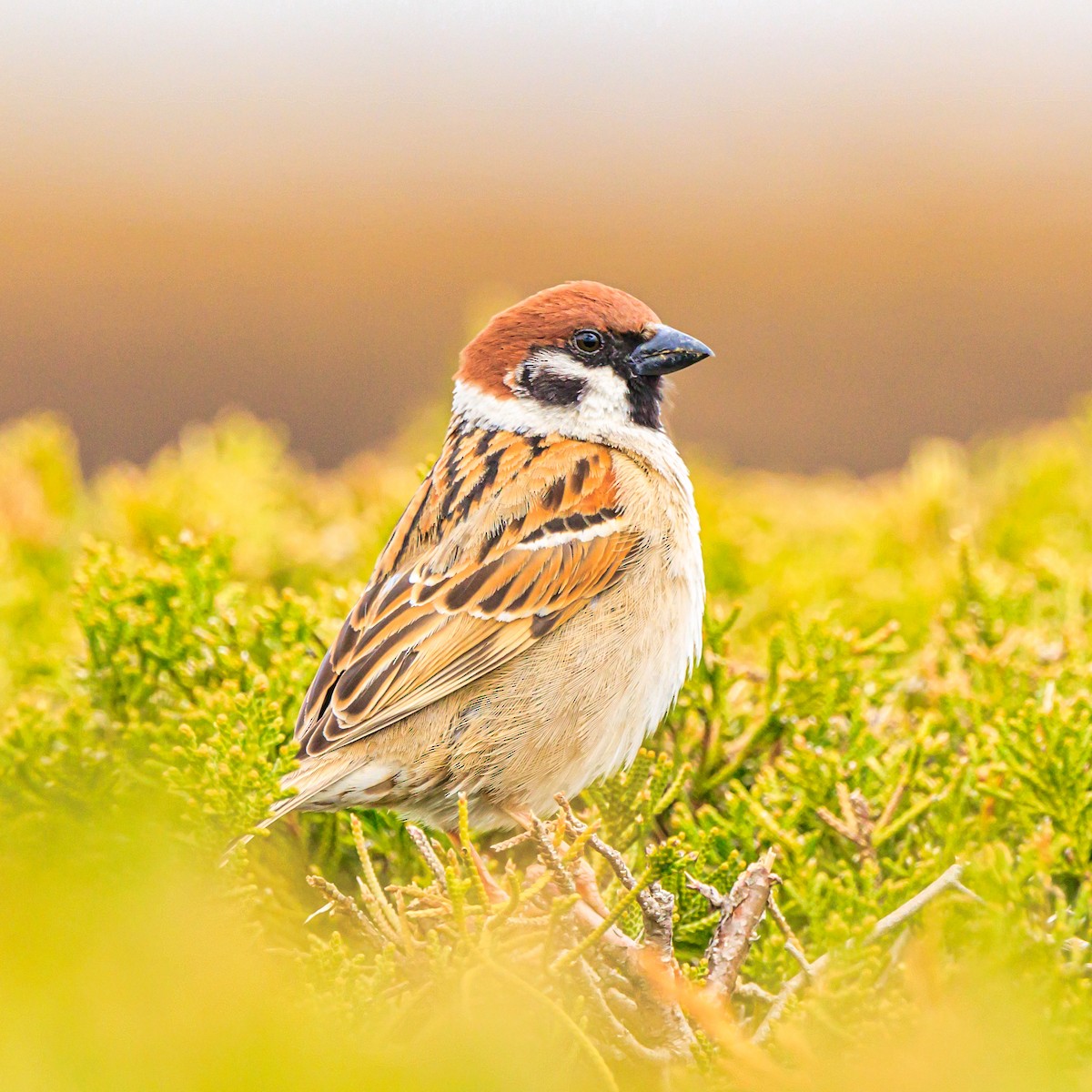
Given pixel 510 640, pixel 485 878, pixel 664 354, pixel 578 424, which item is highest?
pixel 664 354

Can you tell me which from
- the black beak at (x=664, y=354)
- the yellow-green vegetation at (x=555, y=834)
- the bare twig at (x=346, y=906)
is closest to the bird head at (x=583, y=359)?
the black beak at (x=664, y=354)

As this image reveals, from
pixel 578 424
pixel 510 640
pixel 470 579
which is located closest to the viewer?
pixel 510 640

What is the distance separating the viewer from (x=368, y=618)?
2.49 meters

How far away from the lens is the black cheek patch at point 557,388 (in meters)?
3.03

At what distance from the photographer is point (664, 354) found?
9.86 feet

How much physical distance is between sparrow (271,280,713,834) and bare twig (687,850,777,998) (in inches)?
25.5

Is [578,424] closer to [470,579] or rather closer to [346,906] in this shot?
[470,579]

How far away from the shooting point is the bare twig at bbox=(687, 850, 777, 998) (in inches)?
61.7

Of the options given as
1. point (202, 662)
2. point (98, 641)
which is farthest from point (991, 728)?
point (98, 641)

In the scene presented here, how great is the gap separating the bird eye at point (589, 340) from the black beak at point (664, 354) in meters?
0.08

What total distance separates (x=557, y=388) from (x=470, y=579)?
66 centimetres

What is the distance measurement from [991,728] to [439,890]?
103cm

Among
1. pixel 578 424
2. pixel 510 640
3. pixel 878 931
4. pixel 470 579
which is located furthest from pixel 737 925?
pixel 578 424

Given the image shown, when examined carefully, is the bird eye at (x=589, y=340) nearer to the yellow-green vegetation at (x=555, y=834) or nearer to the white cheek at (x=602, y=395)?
the white cheek at (x=602, y=395)
